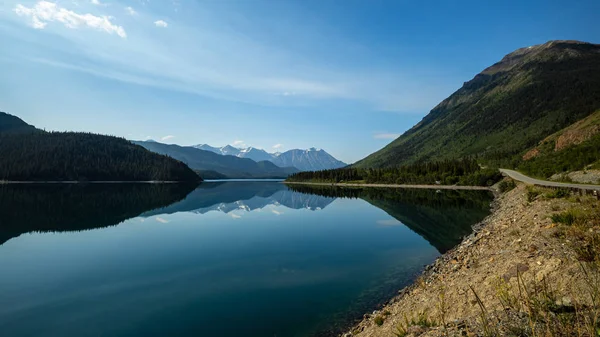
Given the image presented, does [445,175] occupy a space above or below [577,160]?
below

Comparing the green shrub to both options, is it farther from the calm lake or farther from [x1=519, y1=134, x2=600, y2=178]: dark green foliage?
[x1=519, y1=134, x2=600, y2=178]: dark green foliage

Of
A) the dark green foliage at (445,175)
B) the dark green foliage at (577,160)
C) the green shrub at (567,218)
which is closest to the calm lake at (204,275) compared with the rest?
the green shrub at (567,218)

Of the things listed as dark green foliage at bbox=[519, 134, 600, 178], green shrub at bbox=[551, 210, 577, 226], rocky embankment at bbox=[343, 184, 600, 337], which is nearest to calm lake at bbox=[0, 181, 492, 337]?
rocky embankment at bbox=[343, 184, 600, 337]

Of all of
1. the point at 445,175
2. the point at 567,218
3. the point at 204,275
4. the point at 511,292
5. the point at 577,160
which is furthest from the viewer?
the point at 445,175

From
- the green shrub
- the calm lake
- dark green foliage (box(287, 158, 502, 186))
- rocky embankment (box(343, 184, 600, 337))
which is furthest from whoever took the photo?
dark green foliage (box(287, 158, 502, 186))

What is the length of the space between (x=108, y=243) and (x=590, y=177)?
72453 millimetres

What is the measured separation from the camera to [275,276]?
2459 centimetres

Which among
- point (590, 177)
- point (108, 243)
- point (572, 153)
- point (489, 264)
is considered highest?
point (572, 153)

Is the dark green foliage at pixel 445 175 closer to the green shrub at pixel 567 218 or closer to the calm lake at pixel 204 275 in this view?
the calm lake at pixel 204 275

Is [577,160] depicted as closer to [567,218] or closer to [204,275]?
[567,218]

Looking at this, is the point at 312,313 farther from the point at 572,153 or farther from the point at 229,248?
the point at 572,153

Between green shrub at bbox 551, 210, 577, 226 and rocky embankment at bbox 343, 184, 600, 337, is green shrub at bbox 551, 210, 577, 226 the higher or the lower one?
the higher one

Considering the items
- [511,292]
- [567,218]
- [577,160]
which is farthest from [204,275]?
[577,160]

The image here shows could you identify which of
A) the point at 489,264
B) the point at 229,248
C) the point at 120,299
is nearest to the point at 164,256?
the point at 229,248
